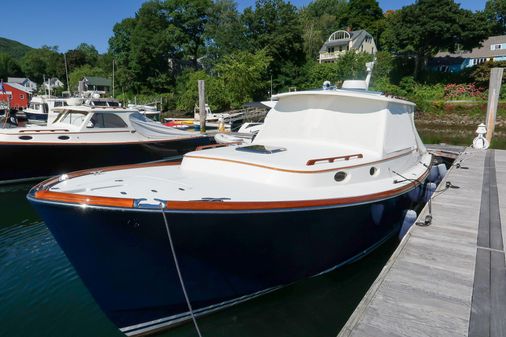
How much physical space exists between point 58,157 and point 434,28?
112ft

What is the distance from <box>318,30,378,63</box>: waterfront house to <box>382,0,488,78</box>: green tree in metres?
9.95

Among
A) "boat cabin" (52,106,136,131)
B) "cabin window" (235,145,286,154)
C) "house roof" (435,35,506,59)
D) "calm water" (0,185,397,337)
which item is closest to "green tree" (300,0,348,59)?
"house roof" (435,35,506,59)

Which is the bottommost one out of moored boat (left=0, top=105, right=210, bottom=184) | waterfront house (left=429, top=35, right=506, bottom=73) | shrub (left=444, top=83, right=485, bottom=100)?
moored boat (left=0, top=105, right=210, bottom=184)

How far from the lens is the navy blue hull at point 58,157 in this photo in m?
11.2

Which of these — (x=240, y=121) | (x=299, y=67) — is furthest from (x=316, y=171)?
(x=299, y=67)

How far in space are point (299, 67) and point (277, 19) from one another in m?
5.86

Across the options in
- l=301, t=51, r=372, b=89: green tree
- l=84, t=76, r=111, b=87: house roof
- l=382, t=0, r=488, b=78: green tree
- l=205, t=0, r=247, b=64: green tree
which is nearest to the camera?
l=382, t=0, r=488, b=78: green tree

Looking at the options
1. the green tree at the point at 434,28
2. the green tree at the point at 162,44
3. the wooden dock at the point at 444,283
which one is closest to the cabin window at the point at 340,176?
the wooden dock at the point at 444,283

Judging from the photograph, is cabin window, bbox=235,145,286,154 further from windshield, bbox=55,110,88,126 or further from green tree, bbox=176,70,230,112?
green tree, bbox=176,70,230,112

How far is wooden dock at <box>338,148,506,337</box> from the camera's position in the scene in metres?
3.12

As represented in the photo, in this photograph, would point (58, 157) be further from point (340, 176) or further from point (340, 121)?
point (340, 176)

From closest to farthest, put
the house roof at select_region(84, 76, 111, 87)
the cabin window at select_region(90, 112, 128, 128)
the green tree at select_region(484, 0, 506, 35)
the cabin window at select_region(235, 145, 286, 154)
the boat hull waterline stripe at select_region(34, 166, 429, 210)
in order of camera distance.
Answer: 1. the boat hull waterline stripe at select_region(34, 166, 429, 210)
2. the cabin window at select_region(235, 145, 286, 154)
3. the cabin window at select_region(90, 112, 128, 128)
4. the green tree at select_region(484, 0, 506, 35)
5. the house roof at select_region(84, 76, 111, 87)

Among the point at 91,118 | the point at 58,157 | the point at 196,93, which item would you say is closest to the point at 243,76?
the point at 196,93

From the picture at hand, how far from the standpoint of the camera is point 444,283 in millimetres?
3807
